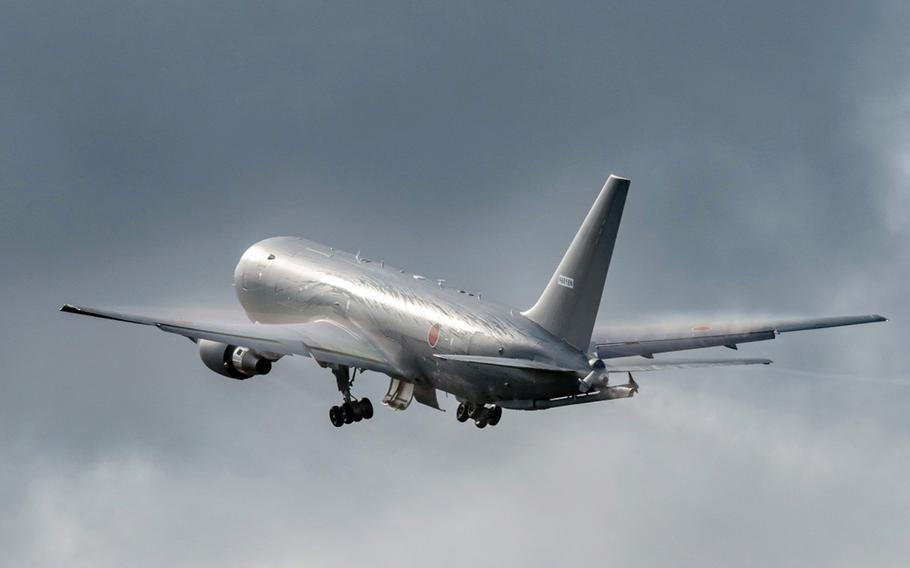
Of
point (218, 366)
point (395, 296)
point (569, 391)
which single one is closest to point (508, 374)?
point (569, 391)

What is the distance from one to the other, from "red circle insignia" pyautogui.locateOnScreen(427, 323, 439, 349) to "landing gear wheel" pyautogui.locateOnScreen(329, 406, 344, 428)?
7.42 m

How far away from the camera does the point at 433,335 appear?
81250 millimetres

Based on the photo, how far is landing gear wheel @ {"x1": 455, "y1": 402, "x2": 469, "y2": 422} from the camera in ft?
276

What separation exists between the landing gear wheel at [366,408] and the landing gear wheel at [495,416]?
5.73m

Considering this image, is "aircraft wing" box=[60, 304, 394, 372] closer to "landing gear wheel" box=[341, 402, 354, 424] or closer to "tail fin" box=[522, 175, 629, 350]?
"landing gear wheel" box=[341, 402, 354, 424]

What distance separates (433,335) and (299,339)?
271 inches

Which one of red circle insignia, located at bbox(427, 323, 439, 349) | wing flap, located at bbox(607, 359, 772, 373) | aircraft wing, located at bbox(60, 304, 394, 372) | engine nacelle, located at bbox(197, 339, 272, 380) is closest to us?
wing flap, located at bbox(607, 359, 772, 373)

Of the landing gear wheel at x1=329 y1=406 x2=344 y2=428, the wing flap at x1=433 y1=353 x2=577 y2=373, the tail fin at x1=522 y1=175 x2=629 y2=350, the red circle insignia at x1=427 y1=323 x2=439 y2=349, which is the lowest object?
the landing gear wheel at x1=329 y1=406 x2=344 y2=428

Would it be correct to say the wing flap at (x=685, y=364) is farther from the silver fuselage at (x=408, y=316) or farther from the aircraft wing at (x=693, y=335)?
the aircraft wing at (x=693, y=335)

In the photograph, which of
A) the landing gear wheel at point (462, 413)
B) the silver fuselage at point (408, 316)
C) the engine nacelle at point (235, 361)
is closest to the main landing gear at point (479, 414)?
the landing gear wheel at point (462, 413)

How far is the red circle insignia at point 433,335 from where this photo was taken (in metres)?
81.1

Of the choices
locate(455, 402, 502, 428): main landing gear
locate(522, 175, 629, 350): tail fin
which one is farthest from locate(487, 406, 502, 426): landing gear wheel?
locate(522, 175, 629, 350): tail fin

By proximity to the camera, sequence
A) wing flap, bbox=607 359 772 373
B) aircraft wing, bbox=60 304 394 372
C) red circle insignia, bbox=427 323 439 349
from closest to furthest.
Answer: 1. wing flap, bbox=607 359 772 373
2. red circle insignia, bbox=427 323 439 349
3. aircraft wing, bbox=60 304 394 372

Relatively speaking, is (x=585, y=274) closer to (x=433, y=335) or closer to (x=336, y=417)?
(x=433, y=335)
